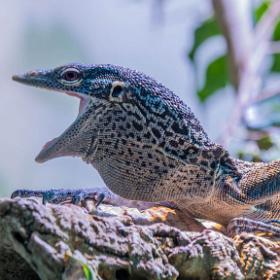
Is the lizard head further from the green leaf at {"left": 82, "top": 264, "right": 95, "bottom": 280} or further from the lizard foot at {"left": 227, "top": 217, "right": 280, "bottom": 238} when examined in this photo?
the green leaf at {"left": 82, "top": 264, "right": 95, "bottom": 280}

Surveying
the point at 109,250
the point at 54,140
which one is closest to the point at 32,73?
the point at 54,140

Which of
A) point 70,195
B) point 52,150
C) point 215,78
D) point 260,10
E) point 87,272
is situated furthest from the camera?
point 260,10

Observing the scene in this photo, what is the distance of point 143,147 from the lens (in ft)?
8.55

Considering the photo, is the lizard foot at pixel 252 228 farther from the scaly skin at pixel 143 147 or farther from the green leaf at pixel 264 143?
the green leaf at pixel 264 143

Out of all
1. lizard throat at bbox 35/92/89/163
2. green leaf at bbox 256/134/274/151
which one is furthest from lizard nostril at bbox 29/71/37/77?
green leaf at bbox 256/134/274/151

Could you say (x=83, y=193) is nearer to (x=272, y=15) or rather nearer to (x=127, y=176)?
(x=127, y=176)

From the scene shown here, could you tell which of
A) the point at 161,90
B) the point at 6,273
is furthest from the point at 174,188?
the point at 6,273

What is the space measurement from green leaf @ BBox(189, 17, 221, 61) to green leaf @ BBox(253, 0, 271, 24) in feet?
1.19

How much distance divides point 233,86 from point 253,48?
32cm

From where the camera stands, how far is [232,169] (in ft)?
9.40

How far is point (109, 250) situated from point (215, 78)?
403 cm

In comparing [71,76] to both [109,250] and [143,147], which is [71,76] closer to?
[143,147]

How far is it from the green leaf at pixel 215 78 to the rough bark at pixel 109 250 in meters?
3.36

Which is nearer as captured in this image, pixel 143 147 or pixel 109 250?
pixel 109 250
